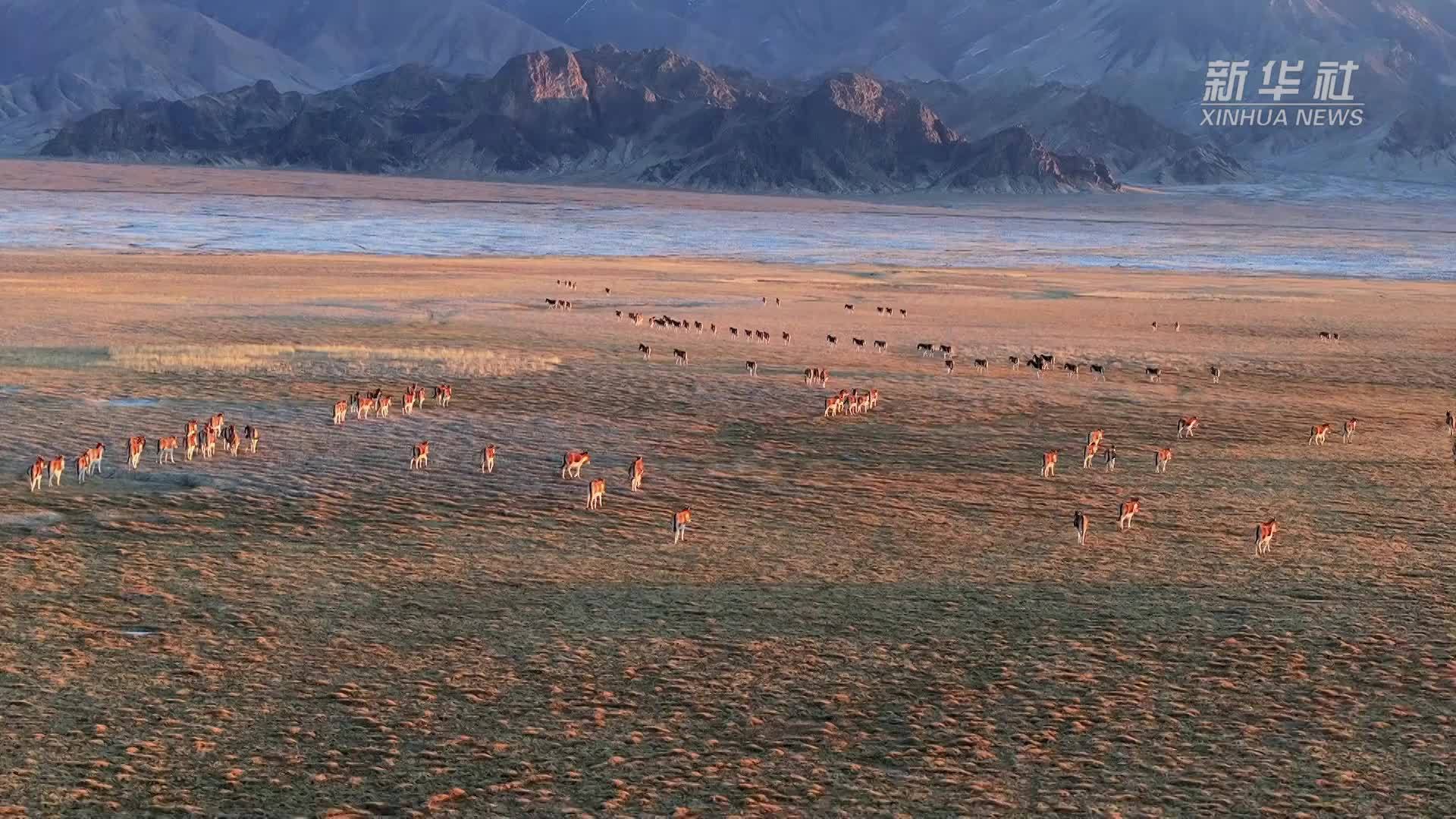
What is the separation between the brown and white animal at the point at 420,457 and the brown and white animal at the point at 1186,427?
12107 mm

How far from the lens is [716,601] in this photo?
597 inches

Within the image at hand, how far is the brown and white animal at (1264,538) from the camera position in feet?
57.4

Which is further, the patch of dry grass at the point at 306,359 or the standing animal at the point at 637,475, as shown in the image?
the patch of dry grass at the point at 306,359

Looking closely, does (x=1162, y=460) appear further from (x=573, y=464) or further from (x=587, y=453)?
(x=573, y=464)

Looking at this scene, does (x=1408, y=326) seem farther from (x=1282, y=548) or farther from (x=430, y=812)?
(x=430, y=812)

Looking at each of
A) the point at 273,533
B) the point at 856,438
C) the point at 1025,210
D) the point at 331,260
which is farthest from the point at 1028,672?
the point at 1025,210

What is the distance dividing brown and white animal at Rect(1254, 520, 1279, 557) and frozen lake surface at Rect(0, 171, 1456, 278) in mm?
72761

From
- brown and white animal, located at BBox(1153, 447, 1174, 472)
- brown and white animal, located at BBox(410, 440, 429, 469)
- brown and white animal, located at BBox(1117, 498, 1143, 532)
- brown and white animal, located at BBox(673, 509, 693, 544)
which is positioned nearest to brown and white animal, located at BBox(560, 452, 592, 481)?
brown and white animal, located at BBox(410, 440, 429, 469)

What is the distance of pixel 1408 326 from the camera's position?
51250mm

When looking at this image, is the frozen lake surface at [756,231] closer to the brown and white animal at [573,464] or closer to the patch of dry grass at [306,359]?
the patch of dry grass at [306,359]

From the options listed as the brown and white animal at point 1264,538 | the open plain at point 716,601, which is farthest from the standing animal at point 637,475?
the brown and white animal at point 1264,538

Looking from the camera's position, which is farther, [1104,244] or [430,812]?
[1104,244]

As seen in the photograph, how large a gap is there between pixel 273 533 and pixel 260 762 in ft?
22.9

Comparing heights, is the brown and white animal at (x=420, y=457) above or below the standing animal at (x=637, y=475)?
below
